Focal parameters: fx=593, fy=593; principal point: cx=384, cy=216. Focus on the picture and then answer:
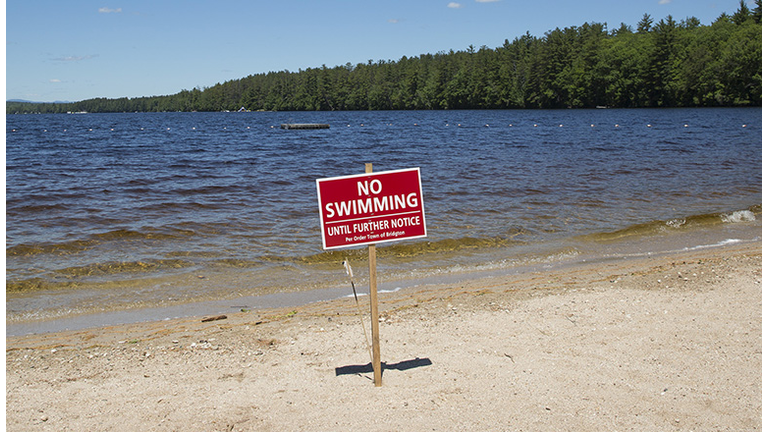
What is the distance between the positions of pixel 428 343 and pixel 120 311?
4507mm

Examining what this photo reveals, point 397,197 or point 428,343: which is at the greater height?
point 397,197

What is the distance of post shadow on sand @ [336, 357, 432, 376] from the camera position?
5305 millimetres

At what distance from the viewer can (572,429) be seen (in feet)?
13.8

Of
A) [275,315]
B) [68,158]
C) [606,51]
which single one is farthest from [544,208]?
[606,51]

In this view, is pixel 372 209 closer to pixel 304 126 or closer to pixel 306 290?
pixel 306 290

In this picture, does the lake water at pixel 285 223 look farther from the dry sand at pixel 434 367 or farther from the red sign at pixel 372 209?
the red sign at pixel 372 209

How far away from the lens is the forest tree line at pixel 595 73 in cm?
9694

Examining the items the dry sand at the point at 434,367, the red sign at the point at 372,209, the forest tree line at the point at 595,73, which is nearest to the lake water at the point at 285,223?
the dry sand at the point at 434,367

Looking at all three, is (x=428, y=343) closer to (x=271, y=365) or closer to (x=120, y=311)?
(x=271, y=365)

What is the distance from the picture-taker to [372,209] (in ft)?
15.6

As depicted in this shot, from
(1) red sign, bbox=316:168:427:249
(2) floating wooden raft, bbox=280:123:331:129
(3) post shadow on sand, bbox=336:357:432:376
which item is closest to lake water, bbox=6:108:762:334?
(3) post shadow on sand, bbox=336:357:432:376

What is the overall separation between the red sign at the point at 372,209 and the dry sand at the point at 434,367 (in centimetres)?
129

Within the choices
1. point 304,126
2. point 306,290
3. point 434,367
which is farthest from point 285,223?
point 304,126

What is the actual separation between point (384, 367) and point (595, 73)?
12122 centimetres
